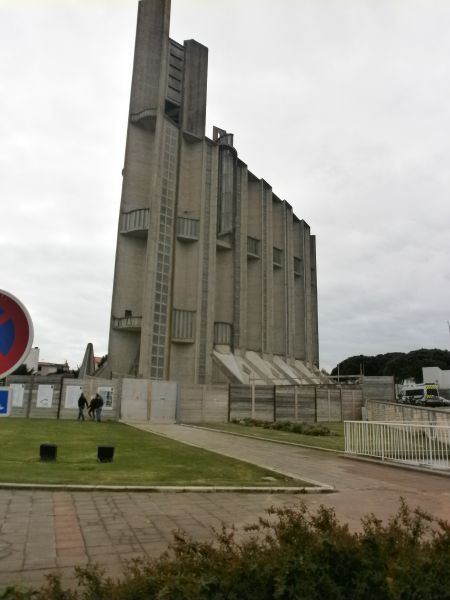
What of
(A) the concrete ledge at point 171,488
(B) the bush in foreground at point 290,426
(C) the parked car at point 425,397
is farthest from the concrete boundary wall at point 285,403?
(A) the concrete ledge at point 171,488

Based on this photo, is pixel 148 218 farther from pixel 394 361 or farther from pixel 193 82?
pixel 394 361

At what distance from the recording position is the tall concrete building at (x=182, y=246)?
40594 mm

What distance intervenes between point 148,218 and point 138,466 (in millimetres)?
32944

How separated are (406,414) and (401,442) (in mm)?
8600

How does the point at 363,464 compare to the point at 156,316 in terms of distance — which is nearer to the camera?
the point at 363,464

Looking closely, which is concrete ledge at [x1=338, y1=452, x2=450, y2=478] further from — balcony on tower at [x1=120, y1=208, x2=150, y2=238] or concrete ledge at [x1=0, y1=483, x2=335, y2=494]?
balcony on tower at [x1=120, y1=208, x2=150, y2=238]

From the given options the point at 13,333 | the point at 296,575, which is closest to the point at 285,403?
the point at 13,333

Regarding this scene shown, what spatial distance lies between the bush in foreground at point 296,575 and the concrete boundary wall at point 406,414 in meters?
12.7

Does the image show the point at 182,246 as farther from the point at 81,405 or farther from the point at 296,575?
the point at 296,575

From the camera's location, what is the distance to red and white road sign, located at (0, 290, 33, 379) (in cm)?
420

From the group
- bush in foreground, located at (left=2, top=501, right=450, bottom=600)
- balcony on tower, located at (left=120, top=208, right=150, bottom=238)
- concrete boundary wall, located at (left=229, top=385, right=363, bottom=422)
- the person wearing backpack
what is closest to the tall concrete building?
balcony on tower, located at (left=120, top=208, right=150, bottom=238)

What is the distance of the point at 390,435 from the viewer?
526 inches

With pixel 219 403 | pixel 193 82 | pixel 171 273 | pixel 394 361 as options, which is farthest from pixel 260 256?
pixel 394 361

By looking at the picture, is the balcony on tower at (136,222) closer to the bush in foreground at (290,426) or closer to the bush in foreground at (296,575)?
the bush in foreground at (290,426)
